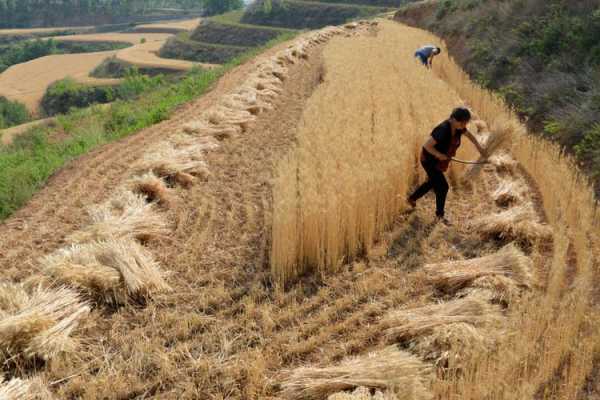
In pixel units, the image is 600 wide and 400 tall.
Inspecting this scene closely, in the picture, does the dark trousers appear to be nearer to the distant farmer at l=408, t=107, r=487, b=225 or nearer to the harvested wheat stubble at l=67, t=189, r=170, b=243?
the distant farmer at l=408, t=107, r=487, b=225

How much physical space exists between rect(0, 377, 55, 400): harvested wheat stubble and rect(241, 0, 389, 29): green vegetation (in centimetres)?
4999

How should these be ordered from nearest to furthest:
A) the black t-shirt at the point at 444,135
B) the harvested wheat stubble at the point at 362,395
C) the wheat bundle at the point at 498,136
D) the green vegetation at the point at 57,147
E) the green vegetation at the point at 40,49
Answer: the harvested wheat stubble at the point at 362,395
the black t-shirt at the point at 444,135
the wheat bundle at the point at 498,136
the green vegetation at the point at 57,147
the green vegetation at the point at 40,49

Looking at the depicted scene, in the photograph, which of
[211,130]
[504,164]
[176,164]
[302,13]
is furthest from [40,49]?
[504,164]

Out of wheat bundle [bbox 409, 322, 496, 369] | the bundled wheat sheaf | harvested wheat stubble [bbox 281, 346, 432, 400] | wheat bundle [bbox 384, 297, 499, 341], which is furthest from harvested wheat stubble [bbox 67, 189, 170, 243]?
wheat bundle [bbox 409, 322, 496, 369]

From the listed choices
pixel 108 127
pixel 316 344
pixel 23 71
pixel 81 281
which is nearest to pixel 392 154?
pixel 316 344

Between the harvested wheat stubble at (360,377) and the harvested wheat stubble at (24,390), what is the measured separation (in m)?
1.25

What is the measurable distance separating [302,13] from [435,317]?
183 feet

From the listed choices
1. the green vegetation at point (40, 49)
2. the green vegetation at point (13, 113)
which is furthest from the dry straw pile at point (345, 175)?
the green vegetation at point (40, 49)

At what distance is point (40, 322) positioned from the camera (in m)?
2.71

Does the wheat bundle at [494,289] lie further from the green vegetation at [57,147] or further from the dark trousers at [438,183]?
the green vegetation at [57,147]

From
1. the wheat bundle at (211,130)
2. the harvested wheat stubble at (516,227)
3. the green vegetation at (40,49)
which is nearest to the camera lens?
the harvested wheat stubble at (516,227)

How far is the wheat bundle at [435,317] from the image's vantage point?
272 centimetres

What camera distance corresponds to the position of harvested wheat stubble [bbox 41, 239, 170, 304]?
319 cm

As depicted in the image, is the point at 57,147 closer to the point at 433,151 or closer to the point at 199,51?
the point at 433,151
